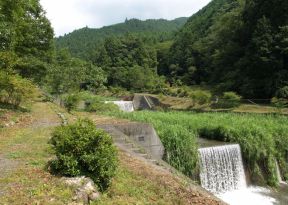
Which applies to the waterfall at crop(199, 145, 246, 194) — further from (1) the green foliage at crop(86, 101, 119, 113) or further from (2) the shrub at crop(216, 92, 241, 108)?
(2) the shrub at crop(216, 92, 241, 108)

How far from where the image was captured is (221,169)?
47.4 ft

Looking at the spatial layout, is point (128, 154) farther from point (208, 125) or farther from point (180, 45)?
point (180, 45)

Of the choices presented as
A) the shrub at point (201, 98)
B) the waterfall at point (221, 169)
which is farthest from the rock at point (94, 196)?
the shrub at point (201, 98)

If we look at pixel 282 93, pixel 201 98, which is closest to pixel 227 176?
pixel 282 93

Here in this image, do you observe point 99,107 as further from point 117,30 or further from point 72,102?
point 117,30

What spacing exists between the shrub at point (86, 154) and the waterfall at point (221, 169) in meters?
7.56

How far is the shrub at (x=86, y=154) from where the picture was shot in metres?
6.68

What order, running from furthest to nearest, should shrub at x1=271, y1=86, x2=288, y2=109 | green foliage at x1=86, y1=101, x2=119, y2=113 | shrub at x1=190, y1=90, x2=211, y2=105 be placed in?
shrub at x1=190, y1=90, x2=211, y2=105, shrub at x1=271, y1=86, x2=288, y2=109, green foliage at x1=86, y1=101, x2=119, y2=113

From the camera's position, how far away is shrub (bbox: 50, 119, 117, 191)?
21.9ft

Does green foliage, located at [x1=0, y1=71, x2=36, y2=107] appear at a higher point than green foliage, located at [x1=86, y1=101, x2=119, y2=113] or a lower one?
higher

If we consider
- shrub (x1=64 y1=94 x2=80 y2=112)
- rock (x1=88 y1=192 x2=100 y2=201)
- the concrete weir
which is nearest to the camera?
rock (x1=88 y1=192 x2=100 y2=201)

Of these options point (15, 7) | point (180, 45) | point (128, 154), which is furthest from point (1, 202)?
point (180, 45)

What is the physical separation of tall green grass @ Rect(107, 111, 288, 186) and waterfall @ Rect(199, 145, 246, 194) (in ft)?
1.68

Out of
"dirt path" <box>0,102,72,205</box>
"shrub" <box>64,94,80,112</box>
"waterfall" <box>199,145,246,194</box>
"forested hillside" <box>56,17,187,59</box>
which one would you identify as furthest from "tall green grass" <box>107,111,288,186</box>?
"forested hillside" <box>56,17,187,59</box>
